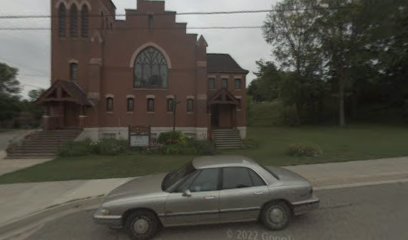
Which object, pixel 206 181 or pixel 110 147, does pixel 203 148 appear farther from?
pixel 206 181

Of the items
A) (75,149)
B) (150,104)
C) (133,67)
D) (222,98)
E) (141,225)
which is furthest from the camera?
(222,98)

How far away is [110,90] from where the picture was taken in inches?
Result: 1313

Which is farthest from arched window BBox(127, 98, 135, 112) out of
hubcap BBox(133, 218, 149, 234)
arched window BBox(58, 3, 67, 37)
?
hubcap BBox(133, 218, 149, 234)

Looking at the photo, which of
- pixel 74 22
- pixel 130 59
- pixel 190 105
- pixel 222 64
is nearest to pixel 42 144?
pixel 130 59

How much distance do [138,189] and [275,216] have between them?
274cm

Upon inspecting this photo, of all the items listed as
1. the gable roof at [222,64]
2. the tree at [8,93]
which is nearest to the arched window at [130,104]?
the gable roof at [222,64]

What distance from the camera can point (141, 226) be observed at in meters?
6.90

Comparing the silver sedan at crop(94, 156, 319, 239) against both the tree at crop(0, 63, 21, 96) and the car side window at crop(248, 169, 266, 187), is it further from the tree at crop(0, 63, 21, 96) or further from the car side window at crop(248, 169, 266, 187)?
the tree at crop(0, 63, 21, 96)

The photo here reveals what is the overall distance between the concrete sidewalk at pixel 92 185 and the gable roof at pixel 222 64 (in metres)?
24.7

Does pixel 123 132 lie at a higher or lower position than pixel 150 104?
lower

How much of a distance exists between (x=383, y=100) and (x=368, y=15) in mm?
14881

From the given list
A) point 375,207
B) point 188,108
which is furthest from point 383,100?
point 375,207

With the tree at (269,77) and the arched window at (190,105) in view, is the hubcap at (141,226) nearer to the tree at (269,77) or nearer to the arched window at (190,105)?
the arched window at (190,105)

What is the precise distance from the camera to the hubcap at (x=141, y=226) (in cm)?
688
